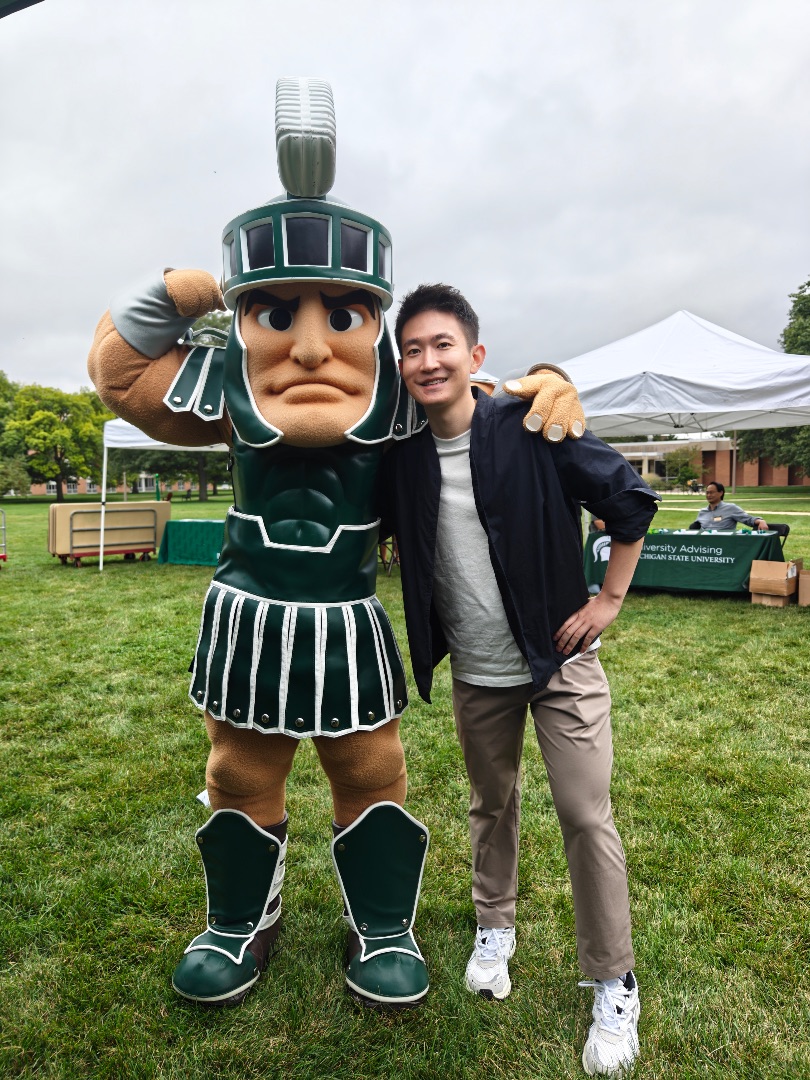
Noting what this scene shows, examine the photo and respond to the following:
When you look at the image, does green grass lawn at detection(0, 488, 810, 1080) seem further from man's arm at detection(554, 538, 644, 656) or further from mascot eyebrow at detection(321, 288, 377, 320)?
mascot eyebrow at detection(321, 288, 377, 320)

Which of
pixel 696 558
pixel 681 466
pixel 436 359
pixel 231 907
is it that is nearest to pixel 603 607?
pixel 436 359

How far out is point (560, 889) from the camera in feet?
8.39

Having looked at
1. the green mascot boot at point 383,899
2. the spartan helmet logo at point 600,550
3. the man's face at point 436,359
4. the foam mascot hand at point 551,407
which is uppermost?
the man's face at point 436,359

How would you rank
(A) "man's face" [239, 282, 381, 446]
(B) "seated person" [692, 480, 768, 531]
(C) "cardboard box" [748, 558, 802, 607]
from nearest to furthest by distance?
(A) "man's face" [239, 282, 381, 446] → (C) "cardboard box" [748, 558, 802, 607] → (B) "seated person" [692, 480, 768, 531]

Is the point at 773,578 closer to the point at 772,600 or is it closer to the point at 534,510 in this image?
the point at 772,600

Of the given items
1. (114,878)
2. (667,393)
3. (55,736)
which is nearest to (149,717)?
(55,736)

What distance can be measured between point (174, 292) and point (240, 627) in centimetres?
94

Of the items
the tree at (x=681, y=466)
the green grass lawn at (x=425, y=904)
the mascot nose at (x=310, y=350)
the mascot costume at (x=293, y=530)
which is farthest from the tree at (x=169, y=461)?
the tree at (x=681, y=466)

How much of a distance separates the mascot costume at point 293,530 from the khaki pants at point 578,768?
0.27 meters

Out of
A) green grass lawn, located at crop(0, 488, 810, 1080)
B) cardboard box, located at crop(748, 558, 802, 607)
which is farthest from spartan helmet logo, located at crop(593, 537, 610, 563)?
green grass lawn, located at crop(0, 488, 810, 1080)

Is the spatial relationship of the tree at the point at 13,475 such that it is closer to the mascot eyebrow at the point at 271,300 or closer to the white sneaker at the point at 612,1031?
the mascot eyebrow at the point at 271,300

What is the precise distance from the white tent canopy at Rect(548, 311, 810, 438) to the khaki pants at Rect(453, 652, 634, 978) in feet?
18.9

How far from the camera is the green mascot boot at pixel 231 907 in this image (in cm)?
199

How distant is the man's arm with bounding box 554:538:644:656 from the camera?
6.00ft
